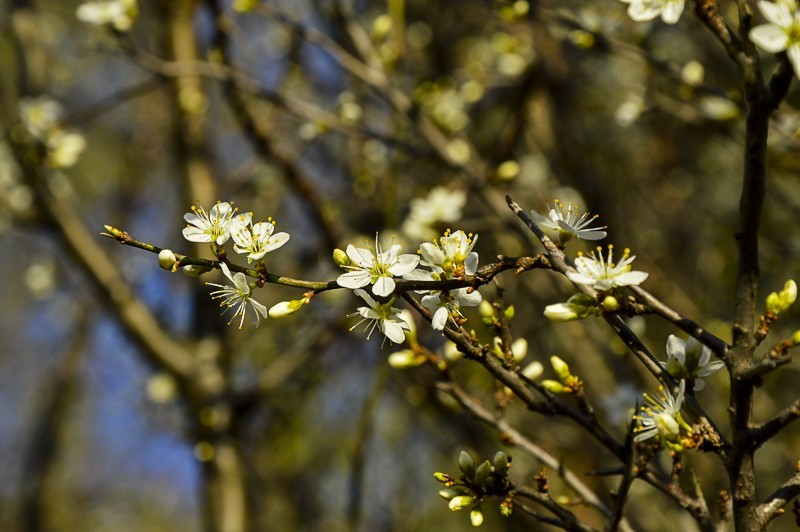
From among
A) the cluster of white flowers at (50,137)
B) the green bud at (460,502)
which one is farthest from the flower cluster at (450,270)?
the cluster of white flowers at (50,137)

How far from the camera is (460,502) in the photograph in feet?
4.42

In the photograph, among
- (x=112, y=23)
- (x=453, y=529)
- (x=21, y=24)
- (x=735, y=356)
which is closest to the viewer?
(x=735, y=356)

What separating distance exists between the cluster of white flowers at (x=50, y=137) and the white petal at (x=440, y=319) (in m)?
2.82

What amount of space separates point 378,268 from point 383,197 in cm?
225

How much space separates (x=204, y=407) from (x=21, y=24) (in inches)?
85.2

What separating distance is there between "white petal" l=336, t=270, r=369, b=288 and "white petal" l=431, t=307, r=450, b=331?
0.47 feet

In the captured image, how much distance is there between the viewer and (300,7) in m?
4.79

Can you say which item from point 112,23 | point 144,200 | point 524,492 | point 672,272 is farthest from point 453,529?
point 524,492

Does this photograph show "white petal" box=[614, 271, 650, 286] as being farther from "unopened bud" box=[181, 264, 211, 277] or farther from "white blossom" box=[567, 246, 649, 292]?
"unopened bud" box=[181, 264, 211, 277]

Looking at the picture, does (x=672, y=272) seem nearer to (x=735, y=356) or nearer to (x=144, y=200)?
(x=735, y=356)

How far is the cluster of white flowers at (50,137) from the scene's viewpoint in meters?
3.44

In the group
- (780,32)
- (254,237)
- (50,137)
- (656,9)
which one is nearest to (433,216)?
(656,9)

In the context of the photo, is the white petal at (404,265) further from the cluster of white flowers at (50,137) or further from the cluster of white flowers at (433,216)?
the cluster of white flowers at (50,137)

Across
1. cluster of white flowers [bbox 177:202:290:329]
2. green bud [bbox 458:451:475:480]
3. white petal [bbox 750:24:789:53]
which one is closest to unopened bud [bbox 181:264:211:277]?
cluster of white flowers [bbox 177:202:290:329]
